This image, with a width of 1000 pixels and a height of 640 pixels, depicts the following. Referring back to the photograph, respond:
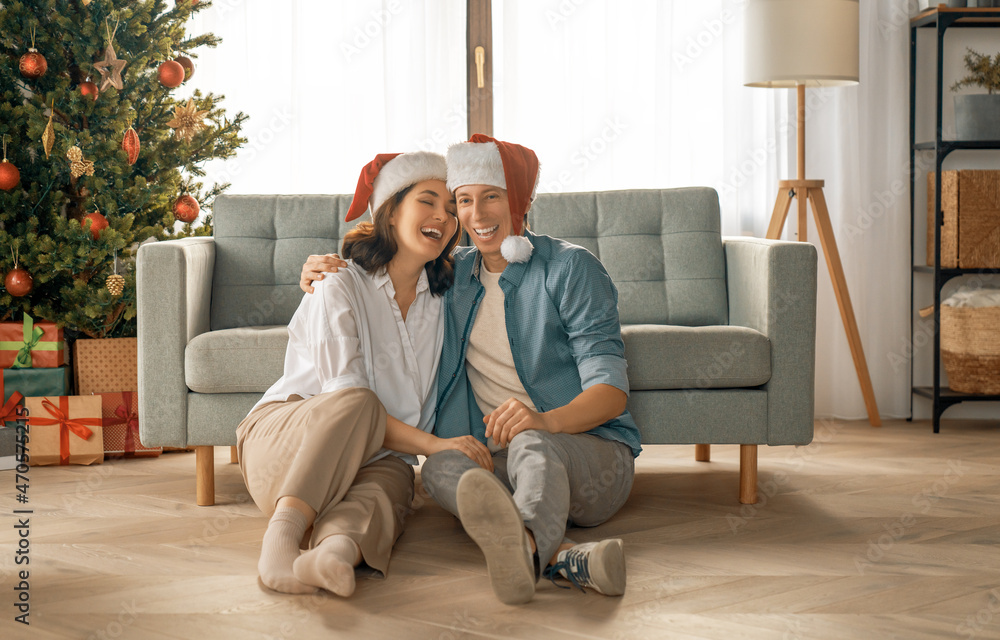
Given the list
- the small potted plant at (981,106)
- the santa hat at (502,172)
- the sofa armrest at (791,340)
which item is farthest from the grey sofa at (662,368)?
the small potted plant at (981,106)

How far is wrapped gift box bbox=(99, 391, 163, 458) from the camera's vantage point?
2791mm

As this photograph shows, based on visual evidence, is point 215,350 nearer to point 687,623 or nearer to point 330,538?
point 330,538

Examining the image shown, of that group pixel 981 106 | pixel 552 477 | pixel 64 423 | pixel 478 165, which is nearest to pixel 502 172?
pixel 478 165

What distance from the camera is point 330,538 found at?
1557 mm

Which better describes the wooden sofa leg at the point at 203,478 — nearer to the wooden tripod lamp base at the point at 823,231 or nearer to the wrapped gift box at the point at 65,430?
the wrapped gift box at the point at 65,430

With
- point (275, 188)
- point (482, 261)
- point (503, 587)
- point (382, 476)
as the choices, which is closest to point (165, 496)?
point (382, 476)

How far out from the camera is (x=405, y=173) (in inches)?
76.0

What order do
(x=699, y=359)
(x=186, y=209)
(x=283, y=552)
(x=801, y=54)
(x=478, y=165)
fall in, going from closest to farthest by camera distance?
(x=283, y=552)
(x=478, y=165)
(x=699, y=359)
(x=186, y=209)
(x=801, y=54)

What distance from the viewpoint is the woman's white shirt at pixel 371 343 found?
5.89 ft

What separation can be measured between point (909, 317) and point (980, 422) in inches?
18.9

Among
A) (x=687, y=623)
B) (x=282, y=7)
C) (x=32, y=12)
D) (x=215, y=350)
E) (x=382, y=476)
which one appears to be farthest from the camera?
(x=282, y=7)

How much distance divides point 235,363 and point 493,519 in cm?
103

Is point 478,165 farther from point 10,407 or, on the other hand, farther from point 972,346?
point 972,346

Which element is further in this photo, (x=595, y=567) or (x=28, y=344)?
(x=28, y=344)
